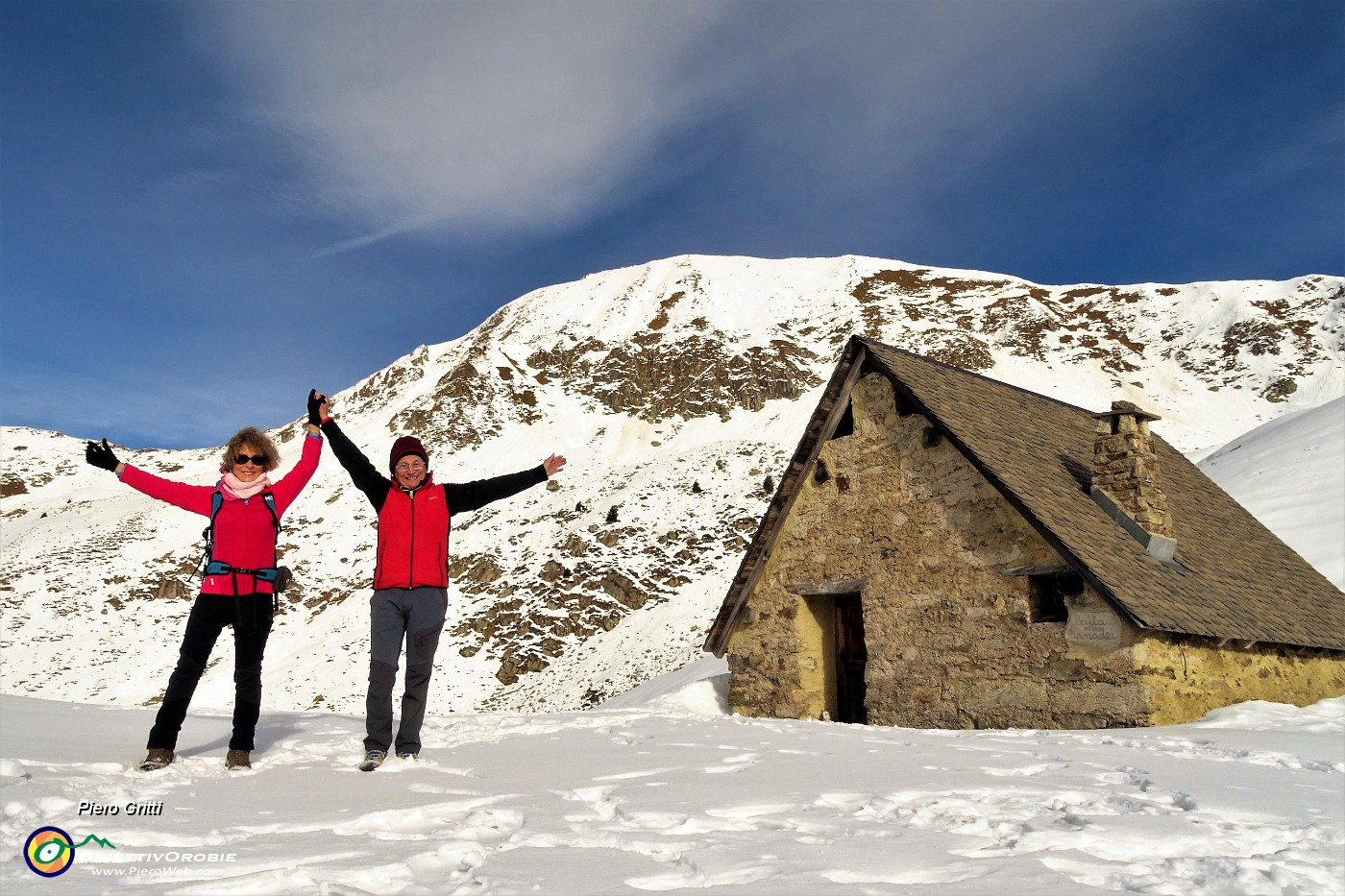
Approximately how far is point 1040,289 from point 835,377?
7954 centimetres

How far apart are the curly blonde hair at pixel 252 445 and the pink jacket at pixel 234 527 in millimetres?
189

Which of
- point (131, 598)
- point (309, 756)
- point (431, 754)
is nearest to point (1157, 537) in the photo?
point (431, 754)

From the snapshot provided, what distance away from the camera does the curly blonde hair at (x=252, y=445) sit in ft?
17.3

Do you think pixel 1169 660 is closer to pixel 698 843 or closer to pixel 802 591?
pixel 802 591

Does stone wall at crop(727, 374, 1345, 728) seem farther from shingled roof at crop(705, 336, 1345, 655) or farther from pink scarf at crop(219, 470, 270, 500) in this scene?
pink scarf at crop(219, 470, 270, 500)

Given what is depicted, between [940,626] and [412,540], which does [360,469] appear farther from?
[940,626]

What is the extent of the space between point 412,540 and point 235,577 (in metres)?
1.02

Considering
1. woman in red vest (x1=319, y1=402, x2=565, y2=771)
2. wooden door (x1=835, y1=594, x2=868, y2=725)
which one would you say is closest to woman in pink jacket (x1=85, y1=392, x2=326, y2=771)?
woman in red vest (x1=319, y1=402, x2=565, y2=771)

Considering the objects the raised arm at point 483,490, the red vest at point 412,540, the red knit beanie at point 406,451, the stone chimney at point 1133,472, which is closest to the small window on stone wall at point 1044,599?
the stone chimney at point 1133,472

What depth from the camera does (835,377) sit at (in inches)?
465

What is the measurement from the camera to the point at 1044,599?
9789 mm

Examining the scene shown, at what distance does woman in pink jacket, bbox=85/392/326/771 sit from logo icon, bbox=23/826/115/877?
5.98ft

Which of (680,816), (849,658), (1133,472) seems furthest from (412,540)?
(1133,472)

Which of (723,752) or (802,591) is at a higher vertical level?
(802,591)
